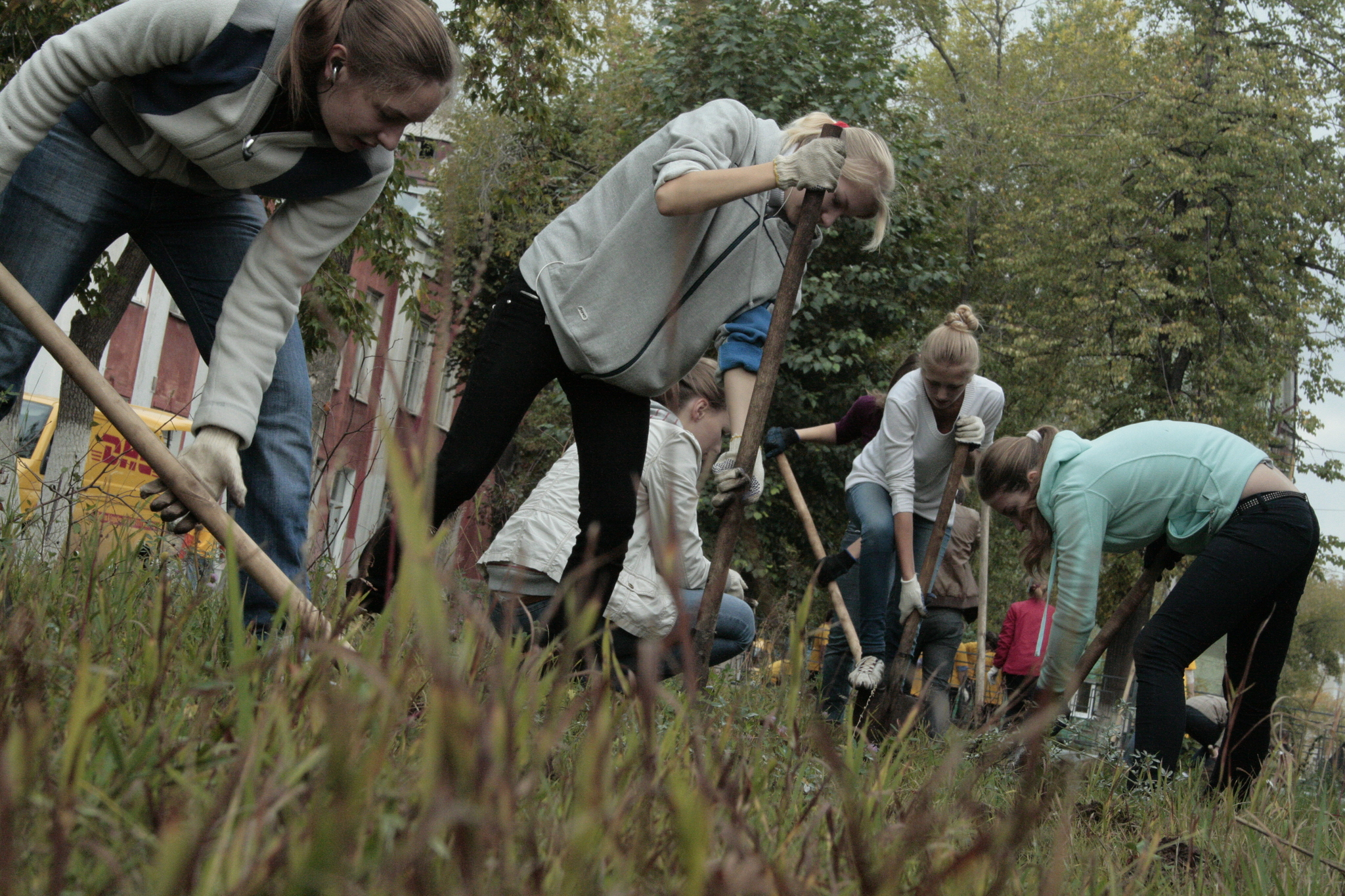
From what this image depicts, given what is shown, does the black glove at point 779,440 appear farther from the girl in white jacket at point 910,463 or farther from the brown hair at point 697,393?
the brown hair at point 697,393

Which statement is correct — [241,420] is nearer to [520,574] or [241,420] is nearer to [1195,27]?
[520,574]

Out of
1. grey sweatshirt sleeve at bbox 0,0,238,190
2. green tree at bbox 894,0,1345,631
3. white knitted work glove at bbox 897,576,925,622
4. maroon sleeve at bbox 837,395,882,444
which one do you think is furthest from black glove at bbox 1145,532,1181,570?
green tree at bbox 894,0,1345,631

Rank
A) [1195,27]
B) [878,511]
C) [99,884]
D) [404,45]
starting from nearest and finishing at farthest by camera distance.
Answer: [99,884] → [404,45] → [878,511] → [1195,27]

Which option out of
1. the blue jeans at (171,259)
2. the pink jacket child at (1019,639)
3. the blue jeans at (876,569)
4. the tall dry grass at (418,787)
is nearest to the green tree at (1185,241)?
the pink jacket child at (1019,639)

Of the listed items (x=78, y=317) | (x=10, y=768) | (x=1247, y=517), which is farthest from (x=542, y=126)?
(x=10, y=768)

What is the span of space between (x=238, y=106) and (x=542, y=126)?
8.11 metres

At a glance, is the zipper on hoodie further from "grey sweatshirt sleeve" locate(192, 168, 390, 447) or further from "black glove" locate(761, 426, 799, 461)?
"black glove" locate(761, 426, 799, 461)

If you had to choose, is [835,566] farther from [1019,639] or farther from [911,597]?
[1019,639]

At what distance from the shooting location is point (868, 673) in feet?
17.2

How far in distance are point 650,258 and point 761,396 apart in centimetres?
56

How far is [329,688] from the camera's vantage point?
4.12 ft

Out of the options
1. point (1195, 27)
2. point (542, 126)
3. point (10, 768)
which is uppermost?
point (1195, 27)

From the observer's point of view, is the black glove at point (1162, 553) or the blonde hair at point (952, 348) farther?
the blonde hair at point (952, 348)

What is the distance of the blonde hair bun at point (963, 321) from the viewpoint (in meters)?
5.26
